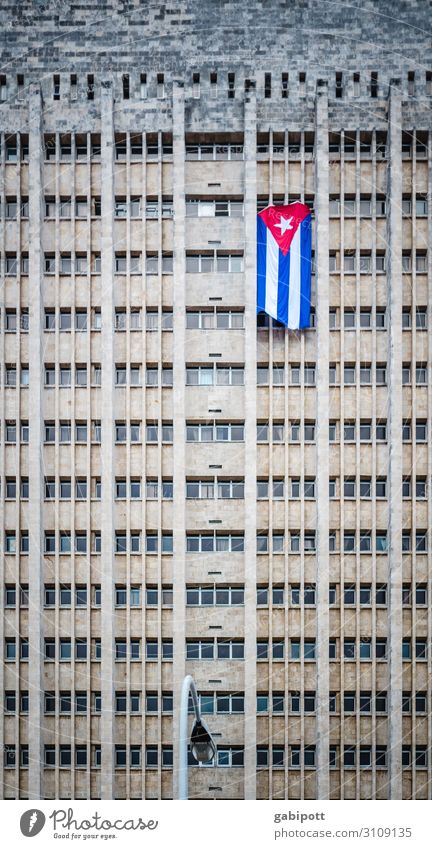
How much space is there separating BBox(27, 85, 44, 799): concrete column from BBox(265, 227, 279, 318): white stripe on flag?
1100 centimetres

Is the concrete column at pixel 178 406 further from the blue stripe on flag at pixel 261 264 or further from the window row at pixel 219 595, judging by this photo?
the blue stripe on flag at pixel 261 264

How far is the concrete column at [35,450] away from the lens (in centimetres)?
3997

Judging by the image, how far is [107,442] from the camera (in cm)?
4031

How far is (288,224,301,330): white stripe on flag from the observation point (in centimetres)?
3997

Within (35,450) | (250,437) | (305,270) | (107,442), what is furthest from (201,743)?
(305,270)

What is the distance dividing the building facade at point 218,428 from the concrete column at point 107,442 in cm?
11

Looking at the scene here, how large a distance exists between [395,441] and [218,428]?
27.9ft

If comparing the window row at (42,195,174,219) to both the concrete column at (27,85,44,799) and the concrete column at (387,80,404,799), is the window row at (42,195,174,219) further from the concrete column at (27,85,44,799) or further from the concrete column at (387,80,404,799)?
the concrete column at (387,80,404,799)

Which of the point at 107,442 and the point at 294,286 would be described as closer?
the point at 294,286

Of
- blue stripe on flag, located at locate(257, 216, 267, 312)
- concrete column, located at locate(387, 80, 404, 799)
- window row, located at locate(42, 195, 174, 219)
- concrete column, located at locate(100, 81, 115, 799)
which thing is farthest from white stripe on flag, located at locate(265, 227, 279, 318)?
concrete column, located at locate(100, 81, 115, 799)

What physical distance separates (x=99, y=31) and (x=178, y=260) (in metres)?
11.7

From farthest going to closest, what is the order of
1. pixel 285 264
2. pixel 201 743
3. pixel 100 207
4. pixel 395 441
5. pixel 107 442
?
pixel 100 207 → pixel 107 442 → pixel 285 264 → pixel 395 441 → pixel 201 743

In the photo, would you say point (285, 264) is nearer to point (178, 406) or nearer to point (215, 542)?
point (178, 406)
